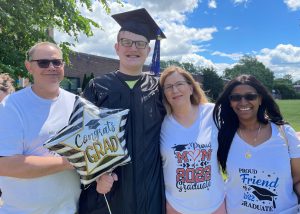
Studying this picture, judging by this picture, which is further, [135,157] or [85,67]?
[85,67]

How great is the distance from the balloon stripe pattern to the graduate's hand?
0.06 m

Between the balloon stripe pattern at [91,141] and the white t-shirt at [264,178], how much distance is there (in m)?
0.93

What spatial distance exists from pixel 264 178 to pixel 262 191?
0.32ft

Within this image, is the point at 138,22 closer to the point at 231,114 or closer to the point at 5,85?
the point at 231,114

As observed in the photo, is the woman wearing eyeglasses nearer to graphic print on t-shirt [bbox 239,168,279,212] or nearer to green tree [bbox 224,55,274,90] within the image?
graphic print on t-shirt [bbox 239,168,279,212]

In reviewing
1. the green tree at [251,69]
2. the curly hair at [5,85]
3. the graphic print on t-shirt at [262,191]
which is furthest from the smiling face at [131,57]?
the green tree at [251,69]

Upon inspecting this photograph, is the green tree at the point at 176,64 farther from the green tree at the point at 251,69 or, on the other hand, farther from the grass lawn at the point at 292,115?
the green tree at the point at 251,69

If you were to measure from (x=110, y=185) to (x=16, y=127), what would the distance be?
0.74 m

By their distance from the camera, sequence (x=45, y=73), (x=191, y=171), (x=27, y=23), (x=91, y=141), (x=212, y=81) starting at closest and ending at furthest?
1. (x=91, y=141)
2. (x=45, y=73)
3. (x=191, y=171)
4. (x=27, y=23)
5. (x=212, y=81)

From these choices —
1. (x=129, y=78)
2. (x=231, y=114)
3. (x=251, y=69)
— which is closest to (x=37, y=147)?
(x=129, y=78)

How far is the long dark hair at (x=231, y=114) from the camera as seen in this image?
2708 mm

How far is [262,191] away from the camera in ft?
8.21

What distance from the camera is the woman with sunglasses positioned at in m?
2.51

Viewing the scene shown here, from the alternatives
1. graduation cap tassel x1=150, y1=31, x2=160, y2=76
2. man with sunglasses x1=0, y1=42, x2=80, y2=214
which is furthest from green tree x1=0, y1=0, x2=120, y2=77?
man with sunglasses x1=0, y1=42, x2=80, y2=214
